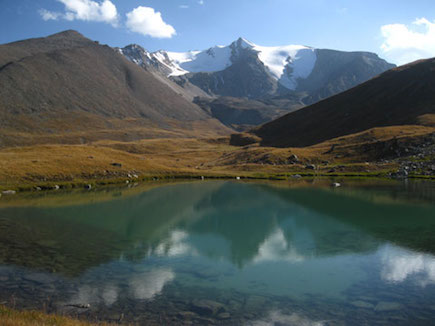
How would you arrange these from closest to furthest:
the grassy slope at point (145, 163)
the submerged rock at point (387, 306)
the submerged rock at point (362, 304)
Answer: the submerged rock at point (387, 306) < the submerged rock at point (362, 304) < the grassy slope at point (145, 163)

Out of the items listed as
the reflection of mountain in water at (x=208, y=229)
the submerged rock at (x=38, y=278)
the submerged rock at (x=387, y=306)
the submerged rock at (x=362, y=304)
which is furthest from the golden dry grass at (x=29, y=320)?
the submerged rock at (x=387, y=306)

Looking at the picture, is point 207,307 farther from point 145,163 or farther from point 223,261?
point 145,163

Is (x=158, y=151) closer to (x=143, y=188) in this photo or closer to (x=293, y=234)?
(x=143, y=188)

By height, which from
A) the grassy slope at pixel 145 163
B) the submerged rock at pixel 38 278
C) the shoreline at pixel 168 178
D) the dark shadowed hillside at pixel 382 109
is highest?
the dark shadowed hillside at pixel 382 109

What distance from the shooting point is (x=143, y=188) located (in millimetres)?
72125

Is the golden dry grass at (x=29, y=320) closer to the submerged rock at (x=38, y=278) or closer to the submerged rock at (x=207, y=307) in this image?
the submerged rock at (x=207, y=307)

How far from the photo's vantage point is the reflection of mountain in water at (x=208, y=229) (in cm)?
2822

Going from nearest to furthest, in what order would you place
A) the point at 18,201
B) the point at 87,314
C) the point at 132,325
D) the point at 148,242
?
the point at 132,325 < the point at 87,314 < the point at 148,242 < the point at 18,201

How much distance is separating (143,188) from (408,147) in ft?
257

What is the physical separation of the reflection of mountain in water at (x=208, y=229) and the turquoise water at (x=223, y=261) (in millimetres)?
119

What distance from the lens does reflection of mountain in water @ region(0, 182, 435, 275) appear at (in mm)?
28219

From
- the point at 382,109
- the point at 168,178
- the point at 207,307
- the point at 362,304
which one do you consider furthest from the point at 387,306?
the point at 382,109

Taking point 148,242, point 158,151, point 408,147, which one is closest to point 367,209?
point 148,242

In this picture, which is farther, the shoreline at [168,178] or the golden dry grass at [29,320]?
the shoreline at [168,178]
